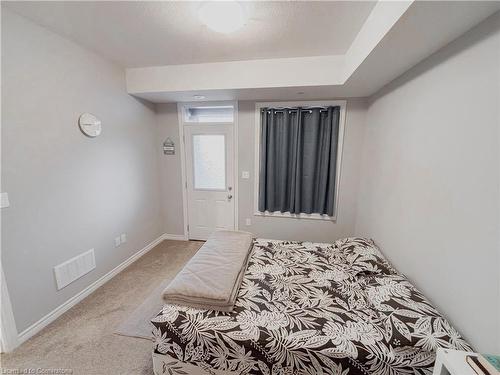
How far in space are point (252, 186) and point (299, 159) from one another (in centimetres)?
82

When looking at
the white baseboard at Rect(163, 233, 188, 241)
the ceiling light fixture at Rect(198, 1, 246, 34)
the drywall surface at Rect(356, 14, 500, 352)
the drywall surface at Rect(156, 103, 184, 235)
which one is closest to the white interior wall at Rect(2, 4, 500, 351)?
the drywall surface at Rect(356, 14, 500, 352)

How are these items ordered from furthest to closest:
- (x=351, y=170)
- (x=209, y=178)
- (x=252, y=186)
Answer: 1. (x=209, y=178)
2. (x=252, y=186)
3. (x=351, y=170)

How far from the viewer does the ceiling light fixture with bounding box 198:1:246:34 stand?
4.60ft

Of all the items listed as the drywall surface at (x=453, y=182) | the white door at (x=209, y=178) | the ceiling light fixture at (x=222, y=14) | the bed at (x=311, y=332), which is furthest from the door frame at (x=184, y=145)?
the drywall surface at (x=453, y=182)

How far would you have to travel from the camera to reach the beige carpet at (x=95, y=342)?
1.54m

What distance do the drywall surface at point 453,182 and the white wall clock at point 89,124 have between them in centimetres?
301

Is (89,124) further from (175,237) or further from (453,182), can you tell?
(453,182)

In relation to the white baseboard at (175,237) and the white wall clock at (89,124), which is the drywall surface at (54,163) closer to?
the white wall clock at (89,124)

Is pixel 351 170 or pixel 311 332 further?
pixel 351 170

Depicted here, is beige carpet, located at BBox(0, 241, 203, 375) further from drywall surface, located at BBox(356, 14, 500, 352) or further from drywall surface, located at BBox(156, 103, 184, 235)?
drywall surface, located at BBox(356, 14, 500, 352)

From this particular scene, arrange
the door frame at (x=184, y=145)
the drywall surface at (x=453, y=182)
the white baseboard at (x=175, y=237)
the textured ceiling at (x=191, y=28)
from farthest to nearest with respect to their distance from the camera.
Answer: the white baseboard at (x=175, y=237) → the door frame at (x=184, y=145) → the textured ceiling at (x=191, y=28) → the drywall surface at (x=453, y=182)

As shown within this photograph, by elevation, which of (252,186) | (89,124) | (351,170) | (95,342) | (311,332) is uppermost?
(89,124)

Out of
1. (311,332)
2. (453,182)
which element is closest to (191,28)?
(453,182)

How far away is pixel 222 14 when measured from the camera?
4.76ft
